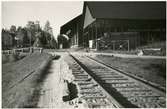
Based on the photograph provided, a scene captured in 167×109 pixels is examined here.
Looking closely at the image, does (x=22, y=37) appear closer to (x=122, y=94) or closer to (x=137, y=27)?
(x=137, y=27)

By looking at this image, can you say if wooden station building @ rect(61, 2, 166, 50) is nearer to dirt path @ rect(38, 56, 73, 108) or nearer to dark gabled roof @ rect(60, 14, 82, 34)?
dark gabled roof @ rect(60, 14, 82, 34)

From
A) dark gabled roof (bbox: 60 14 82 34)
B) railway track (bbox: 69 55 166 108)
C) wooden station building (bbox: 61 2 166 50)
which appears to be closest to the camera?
railway track (bbox: 69 55 166 108)

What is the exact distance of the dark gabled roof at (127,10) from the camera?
24.7 meters

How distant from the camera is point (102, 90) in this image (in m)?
4.89

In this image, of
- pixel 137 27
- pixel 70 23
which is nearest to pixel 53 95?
pixel 137 27

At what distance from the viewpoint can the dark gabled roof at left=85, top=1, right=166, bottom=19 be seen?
81.1 feet

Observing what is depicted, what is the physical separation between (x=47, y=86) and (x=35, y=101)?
1399mm

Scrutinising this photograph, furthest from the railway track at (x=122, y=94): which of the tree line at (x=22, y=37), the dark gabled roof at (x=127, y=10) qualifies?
the dark gabled roof at (x=127, y=10)

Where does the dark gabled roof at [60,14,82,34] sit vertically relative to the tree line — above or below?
above

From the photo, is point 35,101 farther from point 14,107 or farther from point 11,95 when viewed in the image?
point 11,95

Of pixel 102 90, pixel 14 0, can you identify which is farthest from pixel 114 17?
pixel 102 90

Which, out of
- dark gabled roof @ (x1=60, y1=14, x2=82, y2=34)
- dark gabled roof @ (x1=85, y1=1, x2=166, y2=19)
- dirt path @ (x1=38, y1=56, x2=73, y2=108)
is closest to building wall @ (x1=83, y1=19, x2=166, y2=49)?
dark gabled roof @ (x1=85, y1=1, x2=166, y2=19)

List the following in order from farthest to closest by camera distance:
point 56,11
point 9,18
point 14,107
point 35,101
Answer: point 56,11, point 9,18, point 35,101, point 14,107

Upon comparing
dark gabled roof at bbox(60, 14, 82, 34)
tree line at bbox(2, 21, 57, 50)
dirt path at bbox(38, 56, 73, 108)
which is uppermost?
dark gabled roof at bbox(60, 14, 82, 34)
